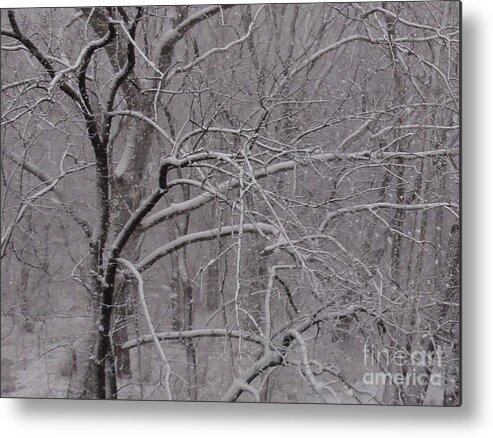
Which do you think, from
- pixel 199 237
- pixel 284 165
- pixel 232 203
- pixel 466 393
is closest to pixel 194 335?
pixel 199 237

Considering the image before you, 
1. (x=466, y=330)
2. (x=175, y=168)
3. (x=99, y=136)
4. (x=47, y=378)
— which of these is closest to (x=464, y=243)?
(x=466, y=330)

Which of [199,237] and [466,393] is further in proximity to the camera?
[199,237]

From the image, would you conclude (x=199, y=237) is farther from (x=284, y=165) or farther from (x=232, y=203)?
(x=284, y=165)

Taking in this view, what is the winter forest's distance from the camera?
3.13 meters

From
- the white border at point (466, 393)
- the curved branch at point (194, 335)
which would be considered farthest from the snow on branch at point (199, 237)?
the white border at point (466, 393)

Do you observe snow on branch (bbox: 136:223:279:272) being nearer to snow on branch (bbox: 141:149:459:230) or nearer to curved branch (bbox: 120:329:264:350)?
snow on branch (bbox: 141:149:459:230)

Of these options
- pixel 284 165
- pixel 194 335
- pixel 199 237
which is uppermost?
pixel 284 165

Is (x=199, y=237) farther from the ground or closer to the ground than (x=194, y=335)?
farther from the ground

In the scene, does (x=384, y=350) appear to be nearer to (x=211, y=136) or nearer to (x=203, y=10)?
(x=211, y=136)

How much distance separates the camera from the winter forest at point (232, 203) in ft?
10.3

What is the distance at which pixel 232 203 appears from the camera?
321 cm

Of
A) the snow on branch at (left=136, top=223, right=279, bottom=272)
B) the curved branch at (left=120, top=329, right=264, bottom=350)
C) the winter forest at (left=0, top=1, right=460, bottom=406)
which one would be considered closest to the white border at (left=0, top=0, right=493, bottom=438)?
the winter forest at (left=0, top=1, right=460, bottom=406)

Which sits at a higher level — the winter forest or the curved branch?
the winter forest

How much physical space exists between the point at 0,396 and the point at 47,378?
0.62 feet
